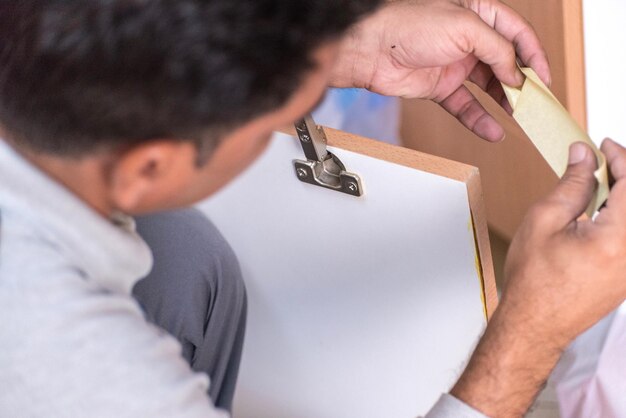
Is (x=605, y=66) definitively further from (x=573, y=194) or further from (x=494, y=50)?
(x=573, y=194)

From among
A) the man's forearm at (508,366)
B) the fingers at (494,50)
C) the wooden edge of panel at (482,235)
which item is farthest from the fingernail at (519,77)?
the man's forearm at (508,366)

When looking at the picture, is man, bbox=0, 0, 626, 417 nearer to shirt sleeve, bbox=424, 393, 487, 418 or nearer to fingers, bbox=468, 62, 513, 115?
shirt sleeve, bbox=424, 393, 487, 418

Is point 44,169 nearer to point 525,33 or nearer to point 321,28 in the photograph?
point 321,28

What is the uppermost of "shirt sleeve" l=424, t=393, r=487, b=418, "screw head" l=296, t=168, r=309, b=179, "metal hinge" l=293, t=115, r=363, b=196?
"metal hinge" l=293, t=115, r=363, b=196

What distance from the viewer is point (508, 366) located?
0.63m

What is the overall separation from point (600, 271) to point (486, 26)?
255 mm

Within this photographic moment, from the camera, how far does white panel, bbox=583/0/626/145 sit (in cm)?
90

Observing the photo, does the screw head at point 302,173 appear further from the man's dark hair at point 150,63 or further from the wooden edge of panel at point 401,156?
the man's dark hair at point 150,63

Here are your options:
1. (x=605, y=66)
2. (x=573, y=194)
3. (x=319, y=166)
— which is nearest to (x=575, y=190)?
(x=573, y=194)

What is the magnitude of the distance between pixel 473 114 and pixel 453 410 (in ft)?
1.12

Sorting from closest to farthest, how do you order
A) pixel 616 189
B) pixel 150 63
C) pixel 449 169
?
pixel 150 63
pixel 616 189
pixel 449 169

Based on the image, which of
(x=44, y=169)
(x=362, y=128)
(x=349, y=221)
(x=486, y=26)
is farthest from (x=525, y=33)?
(x=362, y=128)

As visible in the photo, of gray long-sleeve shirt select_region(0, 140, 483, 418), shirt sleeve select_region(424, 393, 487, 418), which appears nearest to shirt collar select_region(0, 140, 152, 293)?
gray long-sleeve shirt select_region(0, 140, 483, 418)

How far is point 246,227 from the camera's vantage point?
0.92 m
